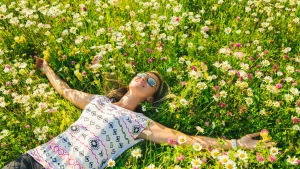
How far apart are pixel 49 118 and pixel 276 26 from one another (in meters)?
2.84

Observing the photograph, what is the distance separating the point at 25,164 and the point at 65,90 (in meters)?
1.00

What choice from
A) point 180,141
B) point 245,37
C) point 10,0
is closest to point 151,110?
point 180,141

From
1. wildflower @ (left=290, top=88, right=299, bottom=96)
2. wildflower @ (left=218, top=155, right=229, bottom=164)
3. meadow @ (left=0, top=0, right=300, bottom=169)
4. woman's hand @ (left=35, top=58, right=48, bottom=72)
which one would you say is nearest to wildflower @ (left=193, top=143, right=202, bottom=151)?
meadow @ (left=0, top=0, right=300, bottom=169)

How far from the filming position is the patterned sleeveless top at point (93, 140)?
121 inches

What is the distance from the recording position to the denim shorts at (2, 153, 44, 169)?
120 inches

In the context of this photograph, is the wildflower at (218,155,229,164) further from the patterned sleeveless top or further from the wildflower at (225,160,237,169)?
the patterned sleeveless top

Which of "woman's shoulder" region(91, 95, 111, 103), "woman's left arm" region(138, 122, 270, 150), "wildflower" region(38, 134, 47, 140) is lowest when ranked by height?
"wildflower" region(38, 134, 47, 140)

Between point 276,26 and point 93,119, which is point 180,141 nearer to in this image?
point 93,119

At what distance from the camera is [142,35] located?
4297mm

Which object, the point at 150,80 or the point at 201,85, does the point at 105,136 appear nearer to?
the point at 150,80

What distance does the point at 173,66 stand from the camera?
4168 mm

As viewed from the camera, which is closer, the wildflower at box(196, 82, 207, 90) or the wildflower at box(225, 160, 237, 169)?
the wildflower at box(225, 160, 237, 169)

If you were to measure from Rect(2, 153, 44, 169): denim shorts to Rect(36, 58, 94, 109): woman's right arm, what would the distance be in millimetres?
784

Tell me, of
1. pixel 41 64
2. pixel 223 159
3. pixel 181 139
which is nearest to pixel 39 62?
pixel 41 64
